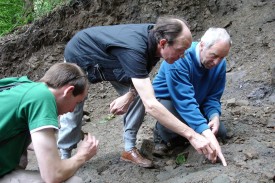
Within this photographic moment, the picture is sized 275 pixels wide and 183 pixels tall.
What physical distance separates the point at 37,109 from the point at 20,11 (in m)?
6.82

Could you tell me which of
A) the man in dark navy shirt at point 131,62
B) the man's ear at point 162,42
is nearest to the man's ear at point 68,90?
the man in dark navy shirt at point 131,62

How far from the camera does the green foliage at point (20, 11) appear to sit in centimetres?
709

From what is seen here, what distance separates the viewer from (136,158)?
3.82m

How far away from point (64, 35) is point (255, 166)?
454 cm

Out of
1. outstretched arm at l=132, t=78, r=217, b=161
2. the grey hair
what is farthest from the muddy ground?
the grey hair

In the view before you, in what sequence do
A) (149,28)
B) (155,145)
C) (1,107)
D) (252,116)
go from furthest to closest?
(252,116) < (155,145) < (149,28) < (1,107)

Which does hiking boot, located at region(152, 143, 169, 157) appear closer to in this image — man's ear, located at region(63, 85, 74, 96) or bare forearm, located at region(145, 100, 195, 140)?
bare forearm, located at region(145, 100, 195, 140)

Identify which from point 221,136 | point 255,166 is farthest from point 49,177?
point 221,136

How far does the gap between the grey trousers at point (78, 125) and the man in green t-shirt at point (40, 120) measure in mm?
1038

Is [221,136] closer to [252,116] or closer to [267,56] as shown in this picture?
[252,116]

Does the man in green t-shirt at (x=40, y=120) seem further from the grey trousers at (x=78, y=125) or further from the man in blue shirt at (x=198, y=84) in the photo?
the man in blue shirt at (x=198, y=84)

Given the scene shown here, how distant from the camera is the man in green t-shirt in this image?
230 cm

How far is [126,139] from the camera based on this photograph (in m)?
3.89

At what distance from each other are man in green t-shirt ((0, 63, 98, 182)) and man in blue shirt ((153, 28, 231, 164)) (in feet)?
3.77
